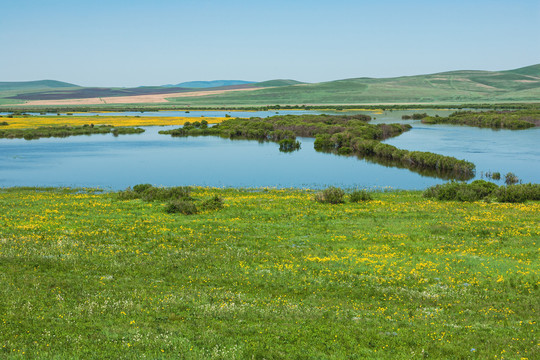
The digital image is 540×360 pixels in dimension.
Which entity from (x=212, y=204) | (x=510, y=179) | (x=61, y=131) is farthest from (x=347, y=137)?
(x=61, y=131)

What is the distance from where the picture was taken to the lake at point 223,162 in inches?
1948

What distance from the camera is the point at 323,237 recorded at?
23922 millimetres

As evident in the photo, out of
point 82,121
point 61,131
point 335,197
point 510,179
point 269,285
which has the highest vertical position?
point 82,121

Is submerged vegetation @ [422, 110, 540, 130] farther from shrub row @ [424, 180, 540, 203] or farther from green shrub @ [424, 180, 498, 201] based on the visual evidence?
green shrub @ [424, 180, 498, 201]

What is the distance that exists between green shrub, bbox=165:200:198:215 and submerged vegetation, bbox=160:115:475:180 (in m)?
32.9

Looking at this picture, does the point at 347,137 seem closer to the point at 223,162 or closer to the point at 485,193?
the point at 223,162

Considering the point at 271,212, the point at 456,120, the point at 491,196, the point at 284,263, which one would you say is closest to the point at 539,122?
the point at 456,120

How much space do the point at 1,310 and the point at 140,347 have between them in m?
4.89

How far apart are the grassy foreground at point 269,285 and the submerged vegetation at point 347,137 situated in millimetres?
26312

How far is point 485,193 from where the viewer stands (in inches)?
1426

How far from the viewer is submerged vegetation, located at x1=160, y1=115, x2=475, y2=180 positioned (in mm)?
55019

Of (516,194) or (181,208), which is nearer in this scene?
(181,208)

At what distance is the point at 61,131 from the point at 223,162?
54131 millimetres

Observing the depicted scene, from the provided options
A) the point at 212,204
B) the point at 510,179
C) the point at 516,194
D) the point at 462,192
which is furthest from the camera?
the point at 510,179
